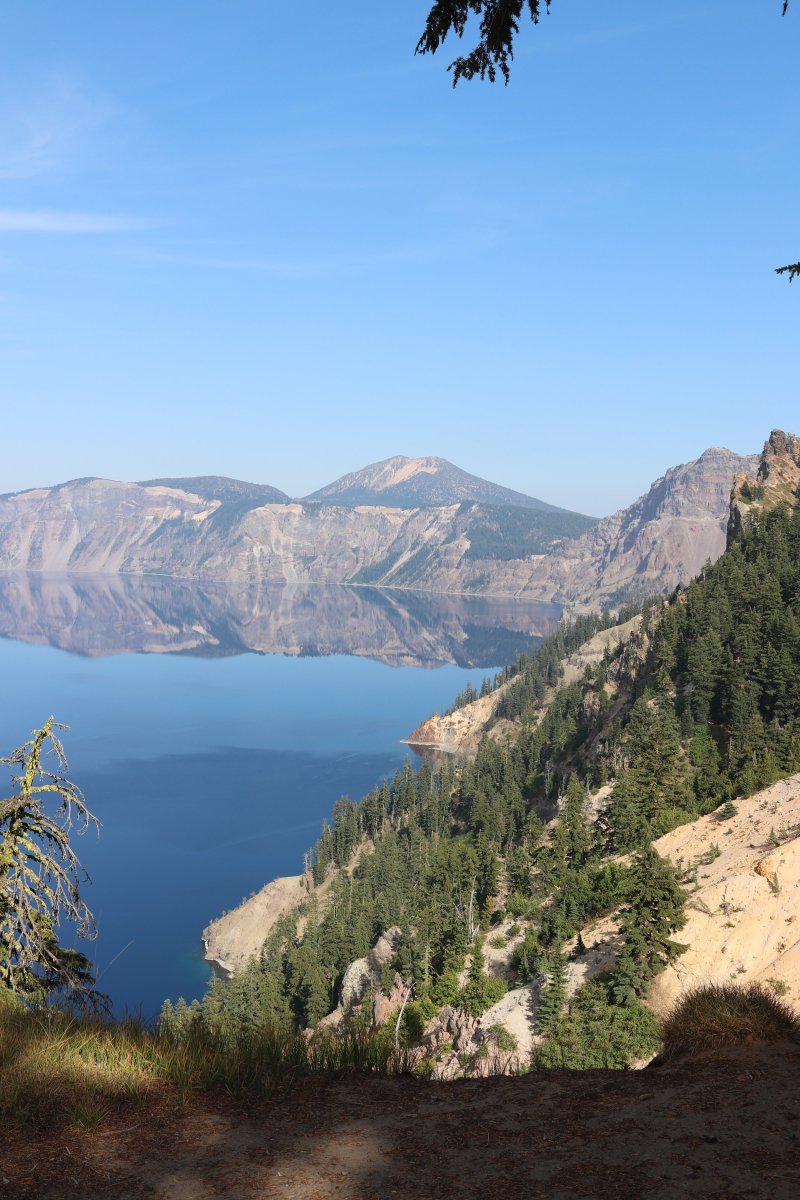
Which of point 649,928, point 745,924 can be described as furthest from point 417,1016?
point 745,924

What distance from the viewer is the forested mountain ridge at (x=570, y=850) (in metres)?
40.5

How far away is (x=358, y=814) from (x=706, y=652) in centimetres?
7257

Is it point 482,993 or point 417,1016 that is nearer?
point 482,993

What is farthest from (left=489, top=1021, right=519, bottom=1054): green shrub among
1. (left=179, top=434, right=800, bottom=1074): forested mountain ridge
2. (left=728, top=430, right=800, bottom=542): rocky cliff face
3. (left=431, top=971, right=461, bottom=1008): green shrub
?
(left=728, top=430, right=800, bottom=542): rocky cliff face

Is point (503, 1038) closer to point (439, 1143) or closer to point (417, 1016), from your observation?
point (417, 1016)

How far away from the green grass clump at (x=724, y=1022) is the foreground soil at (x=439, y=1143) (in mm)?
967

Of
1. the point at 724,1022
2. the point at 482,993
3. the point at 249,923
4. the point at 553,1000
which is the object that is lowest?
the point at 249,923

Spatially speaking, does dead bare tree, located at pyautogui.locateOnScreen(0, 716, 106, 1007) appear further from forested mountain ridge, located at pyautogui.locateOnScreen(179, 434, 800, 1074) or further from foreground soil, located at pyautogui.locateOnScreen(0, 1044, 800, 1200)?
foreground soil, located at pyautogui.locateOnScreen(0, 1044, 800, 1200)

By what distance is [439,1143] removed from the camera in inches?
354

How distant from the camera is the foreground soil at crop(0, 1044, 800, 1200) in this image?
7968mm

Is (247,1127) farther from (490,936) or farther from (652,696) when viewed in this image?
(652,696)

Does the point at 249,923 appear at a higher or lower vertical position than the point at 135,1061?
lower

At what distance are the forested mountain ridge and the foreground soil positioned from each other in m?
2.56

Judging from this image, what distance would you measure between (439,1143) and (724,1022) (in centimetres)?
552
